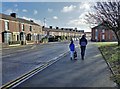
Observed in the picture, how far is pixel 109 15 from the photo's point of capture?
105 ft

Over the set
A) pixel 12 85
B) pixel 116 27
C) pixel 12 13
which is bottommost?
pixel 12 85

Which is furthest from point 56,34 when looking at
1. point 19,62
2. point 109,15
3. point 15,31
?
point 19,62

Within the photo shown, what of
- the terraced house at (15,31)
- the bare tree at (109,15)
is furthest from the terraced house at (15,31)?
→ the bare tree at (109,15)

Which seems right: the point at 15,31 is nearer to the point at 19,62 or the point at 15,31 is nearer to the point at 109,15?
the point at 109,15

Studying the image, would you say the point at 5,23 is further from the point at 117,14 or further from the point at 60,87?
the point at 60,87

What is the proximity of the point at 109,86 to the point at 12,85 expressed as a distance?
10.8ft

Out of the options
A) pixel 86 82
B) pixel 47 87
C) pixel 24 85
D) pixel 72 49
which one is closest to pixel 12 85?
pixel 24 85

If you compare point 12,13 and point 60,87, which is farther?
point 12,13

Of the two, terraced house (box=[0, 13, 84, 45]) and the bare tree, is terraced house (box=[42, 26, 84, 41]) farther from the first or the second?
the bare tree

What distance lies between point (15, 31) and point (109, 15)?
31.3m

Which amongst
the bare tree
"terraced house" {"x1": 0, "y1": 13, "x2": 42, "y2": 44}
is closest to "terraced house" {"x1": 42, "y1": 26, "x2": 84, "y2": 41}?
"terraced house" {"x1": 0, "y1": 13, "x2": 42, "y2": 44}

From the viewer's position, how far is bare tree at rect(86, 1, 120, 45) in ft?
101

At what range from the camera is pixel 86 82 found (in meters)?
9.00

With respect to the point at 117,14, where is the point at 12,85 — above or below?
below
